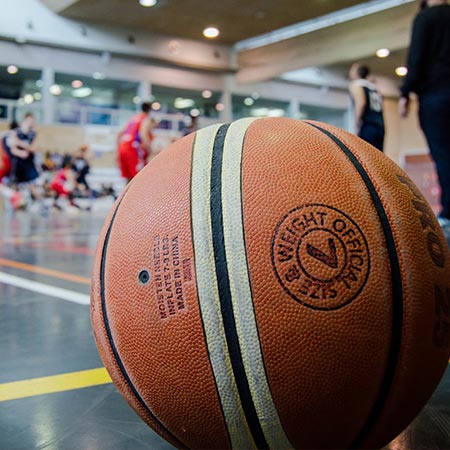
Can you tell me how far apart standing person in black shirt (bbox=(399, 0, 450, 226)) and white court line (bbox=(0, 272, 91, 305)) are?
8.74 ft

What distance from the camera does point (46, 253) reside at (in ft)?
16.9

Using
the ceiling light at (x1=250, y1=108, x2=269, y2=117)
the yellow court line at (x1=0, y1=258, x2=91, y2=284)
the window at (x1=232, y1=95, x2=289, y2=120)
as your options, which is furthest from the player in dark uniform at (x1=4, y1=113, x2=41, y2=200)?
the ceiling light at (x1=250, y1=108, x2=269, y2=117)

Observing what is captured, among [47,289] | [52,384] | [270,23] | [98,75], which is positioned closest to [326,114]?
[270,23]

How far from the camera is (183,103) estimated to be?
2403 centimetres

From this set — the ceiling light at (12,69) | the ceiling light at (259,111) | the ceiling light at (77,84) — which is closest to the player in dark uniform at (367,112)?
the ceiling light at (12,69)

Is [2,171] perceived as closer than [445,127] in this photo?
No

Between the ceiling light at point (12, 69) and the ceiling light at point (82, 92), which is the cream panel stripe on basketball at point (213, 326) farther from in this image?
the ceiling light at point (82, 92)

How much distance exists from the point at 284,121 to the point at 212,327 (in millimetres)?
511

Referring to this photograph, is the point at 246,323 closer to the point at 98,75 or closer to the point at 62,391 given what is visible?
the point at 62,391

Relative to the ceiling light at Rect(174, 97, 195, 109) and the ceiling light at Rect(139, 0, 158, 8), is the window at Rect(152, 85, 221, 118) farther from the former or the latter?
the ceiling light at Rect(139, 0, 158, 8)

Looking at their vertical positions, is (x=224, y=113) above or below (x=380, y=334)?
above

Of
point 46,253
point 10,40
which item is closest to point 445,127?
point 46,253

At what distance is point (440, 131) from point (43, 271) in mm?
2849

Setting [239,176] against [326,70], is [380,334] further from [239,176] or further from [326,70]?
[326,70]
